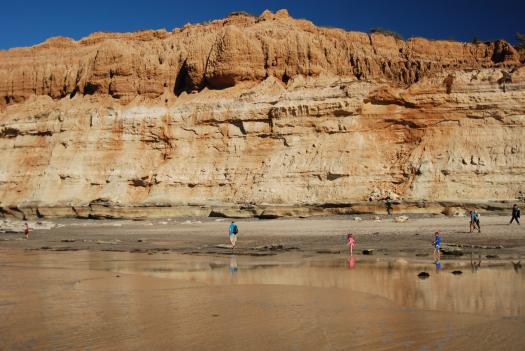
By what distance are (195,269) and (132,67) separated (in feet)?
101

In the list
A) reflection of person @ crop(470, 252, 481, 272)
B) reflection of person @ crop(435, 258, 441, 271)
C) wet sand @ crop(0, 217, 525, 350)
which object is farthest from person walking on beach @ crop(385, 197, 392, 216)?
reflection of person @ crop(435, 258, 441, 271)

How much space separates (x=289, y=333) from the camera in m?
6.37

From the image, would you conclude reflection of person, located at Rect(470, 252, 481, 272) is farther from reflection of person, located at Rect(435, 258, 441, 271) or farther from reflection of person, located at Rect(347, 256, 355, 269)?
reflection of person, located at Rect(347, 256, 355, 269)

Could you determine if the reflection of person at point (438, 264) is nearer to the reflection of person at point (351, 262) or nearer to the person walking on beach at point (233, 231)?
the reflection of person at point (351, 262)

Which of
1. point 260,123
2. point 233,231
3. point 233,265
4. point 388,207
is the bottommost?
point 233,265

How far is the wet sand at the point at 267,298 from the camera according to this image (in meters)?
6.06

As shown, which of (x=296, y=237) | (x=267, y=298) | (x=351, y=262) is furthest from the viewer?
(x=296, y=237)

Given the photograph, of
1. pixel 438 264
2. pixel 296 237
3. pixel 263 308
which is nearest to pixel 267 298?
pixel 263 308

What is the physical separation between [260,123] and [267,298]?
26429 mm

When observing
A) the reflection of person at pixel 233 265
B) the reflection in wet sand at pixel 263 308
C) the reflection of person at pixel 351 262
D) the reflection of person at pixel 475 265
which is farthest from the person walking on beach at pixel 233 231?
the reflection of person at pixel 475 265

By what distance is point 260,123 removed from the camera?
→ 34594 mm

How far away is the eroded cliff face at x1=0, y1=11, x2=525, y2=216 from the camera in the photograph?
1155 inches

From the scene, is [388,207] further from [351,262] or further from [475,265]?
[475,265]

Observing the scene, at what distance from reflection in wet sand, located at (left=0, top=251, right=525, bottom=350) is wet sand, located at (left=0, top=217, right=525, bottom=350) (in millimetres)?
18
